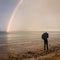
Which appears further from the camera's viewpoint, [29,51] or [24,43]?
[24,43]

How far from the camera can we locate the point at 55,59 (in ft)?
17.7

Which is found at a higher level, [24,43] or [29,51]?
[24,43]

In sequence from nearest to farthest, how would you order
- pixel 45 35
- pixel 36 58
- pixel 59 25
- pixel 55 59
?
pixel 55 59 < pixel 36 58 < pixel 45 35 < pixel 59 25

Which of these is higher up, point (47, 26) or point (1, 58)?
point (47, 26)

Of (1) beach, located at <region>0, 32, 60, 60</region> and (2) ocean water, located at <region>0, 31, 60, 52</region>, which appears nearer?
(1) beach, located at <region>0, 32, 60, 60</region>

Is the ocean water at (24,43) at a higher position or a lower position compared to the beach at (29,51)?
higher

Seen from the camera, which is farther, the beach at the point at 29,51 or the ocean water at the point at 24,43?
the ocean water at the point at 24,43

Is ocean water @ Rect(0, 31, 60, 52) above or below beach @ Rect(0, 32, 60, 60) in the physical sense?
above

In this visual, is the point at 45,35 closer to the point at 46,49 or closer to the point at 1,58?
the point at 46,49

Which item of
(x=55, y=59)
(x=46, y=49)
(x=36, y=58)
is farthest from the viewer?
(x=46, y=49)

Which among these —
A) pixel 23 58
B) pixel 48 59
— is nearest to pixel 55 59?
pixel 48 59

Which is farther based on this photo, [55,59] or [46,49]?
[46,49]

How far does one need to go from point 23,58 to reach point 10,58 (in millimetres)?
400

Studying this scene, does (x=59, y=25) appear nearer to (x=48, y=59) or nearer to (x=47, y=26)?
(x=47, y=26)
